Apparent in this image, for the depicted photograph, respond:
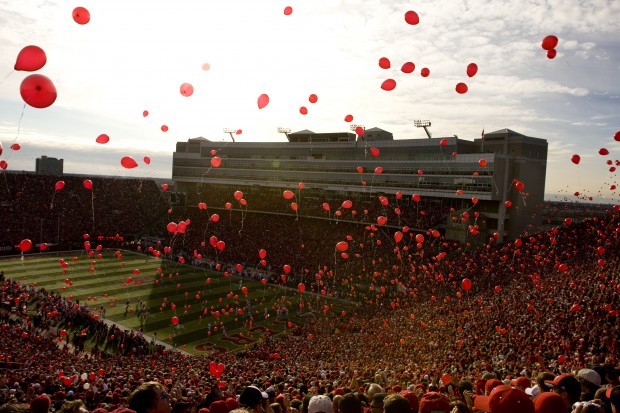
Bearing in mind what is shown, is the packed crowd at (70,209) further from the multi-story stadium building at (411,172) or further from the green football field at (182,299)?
the multi-story stadium building at (411,172)

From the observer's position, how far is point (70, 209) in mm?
49906

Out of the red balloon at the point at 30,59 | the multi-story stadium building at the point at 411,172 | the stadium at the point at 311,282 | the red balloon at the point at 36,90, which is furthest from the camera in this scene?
the multi-story stadium building at the point at 411,172

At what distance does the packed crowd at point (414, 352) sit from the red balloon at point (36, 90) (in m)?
4.77


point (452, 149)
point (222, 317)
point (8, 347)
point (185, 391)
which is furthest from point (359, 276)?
point (185, 391)

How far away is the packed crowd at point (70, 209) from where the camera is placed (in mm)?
43750

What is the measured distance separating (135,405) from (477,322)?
15396 millimetres

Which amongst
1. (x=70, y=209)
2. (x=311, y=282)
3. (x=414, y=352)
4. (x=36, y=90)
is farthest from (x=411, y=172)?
(x=36, y=90)

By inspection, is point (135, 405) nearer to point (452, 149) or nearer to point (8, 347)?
point (8, 347)

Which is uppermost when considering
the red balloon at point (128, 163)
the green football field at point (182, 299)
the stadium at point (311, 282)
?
the red balloon at point (128, 163)

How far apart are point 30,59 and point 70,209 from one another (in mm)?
48963

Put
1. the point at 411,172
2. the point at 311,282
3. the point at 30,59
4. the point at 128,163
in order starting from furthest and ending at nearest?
1. the point at 411,172
2. the point at 311,282
3. the point at 128,163
4. the point at 30,59

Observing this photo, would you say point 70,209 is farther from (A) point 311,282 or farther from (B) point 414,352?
(B) point 414,352

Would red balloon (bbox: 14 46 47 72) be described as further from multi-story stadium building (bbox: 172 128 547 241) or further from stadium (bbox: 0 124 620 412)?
multi-story stadium building (bbox: 172 128 547 241)

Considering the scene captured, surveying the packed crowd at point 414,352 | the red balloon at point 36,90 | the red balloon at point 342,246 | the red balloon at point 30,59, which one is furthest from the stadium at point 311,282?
the red balloon at point 30,59
